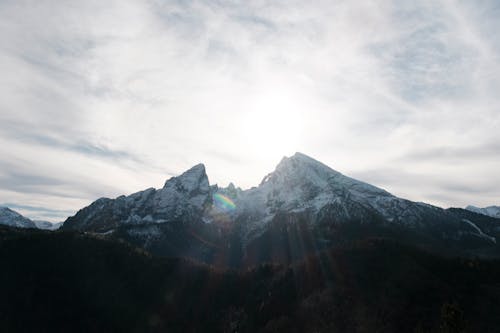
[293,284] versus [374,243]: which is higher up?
[374,243]

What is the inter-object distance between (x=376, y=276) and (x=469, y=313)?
35253 millimetres

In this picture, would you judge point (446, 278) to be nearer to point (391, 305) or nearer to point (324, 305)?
point (391, 305)

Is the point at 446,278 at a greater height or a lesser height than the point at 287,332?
greater

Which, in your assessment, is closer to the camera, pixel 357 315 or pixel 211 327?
pixel 357 315

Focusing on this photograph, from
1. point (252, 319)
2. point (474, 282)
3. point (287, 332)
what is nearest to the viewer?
point (474, 282)

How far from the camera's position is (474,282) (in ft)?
403

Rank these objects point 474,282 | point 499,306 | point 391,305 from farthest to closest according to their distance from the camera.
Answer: point 474,282
point 391,305
point 499,306

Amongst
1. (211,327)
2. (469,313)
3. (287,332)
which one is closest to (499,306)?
(469,313)

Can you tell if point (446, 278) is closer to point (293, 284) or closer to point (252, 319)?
point (293, 284)

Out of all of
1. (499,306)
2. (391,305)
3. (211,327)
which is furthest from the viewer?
(211,327)

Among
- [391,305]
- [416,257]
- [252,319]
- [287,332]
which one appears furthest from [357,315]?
[252,319]

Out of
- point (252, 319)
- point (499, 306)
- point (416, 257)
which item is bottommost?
point (252, 319)

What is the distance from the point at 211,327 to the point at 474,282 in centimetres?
12619

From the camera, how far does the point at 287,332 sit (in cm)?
13175
